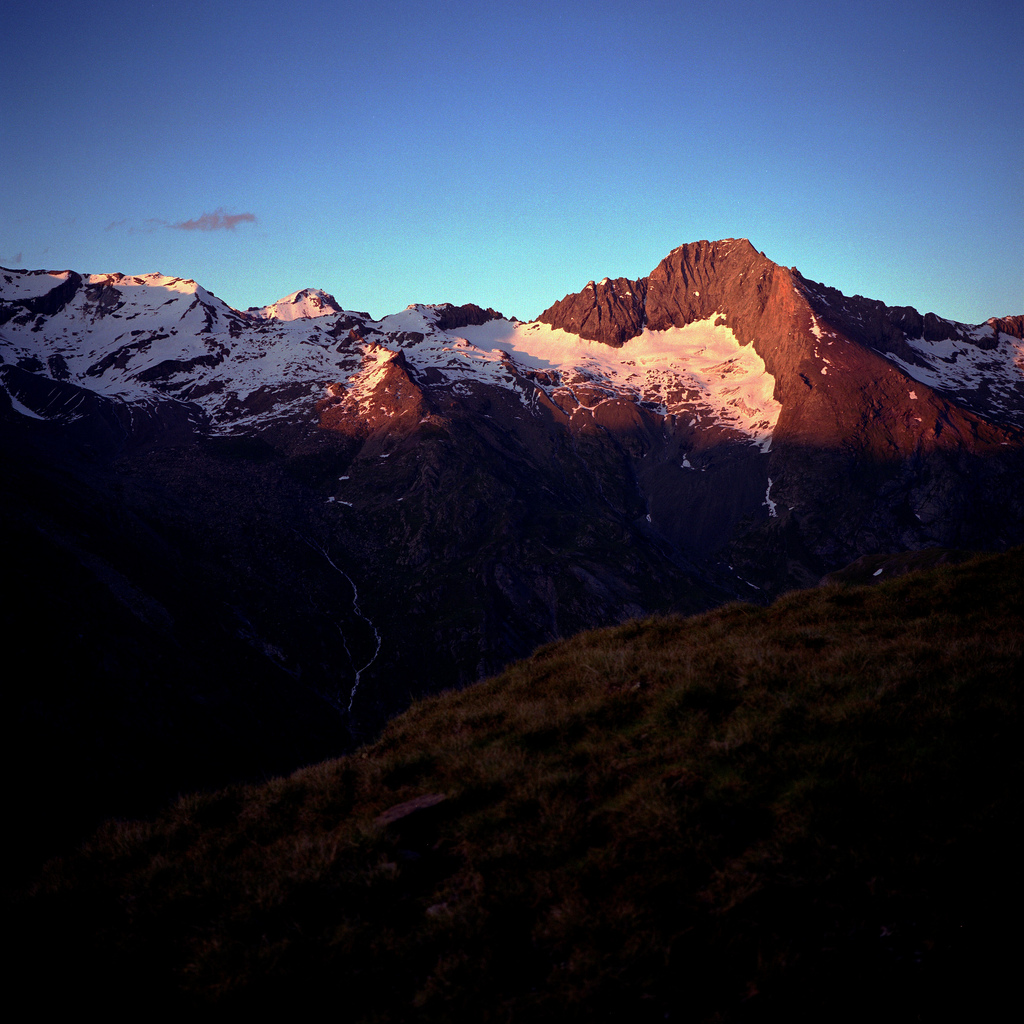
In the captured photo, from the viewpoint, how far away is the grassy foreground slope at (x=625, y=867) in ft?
20.8

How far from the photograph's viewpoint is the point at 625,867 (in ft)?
25.1

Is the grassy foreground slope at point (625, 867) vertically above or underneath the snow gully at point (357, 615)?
above

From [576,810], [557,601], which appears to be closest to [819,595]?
[576,810]

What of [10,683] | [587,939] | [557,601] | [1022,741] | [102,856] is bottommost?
[557,601]

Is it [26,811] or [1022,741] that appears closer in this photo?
[1022,741]

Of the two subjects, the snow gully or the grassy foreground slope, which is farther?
the snow gully

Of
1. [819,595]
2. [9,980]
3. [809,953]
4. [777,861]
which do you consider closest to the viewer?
[809,953]

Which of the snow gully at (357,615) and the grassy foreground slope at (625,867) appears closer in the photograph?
the grassy foreground slope at (625,867)

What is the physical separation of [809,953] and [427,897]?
4.51 meters

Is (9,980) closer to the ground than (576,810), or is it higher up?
closer to the ground

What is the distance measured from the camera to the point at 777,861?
23.4 feet

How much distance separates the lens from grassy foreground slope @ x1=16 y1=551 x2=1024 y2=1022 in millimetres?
6340

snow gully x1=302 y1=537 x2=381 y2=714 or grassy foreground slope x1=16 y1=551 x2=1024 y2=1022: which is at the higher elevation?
grassy foreground slope x1=16 y1=551 x2=1024 y2=1022

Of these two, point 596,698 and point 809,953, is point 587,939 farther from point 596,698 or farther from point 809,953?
point 596,698
